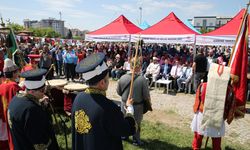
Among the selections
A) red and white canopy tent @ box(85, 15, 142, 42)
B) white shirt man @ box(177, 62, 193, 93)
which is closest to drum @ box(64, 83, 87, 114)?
white shirt man @ box(177, 62, 193, 93)

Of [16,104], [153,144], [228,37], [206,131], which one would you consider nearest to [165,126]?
[153,144]

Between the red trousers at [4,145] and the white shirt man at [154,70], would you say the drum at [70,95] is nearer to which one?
the red trousers at [4,145]

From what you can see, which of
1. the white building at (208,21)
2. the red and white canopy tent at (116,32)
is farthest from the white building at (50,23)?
the red and white canopy tent at (116,32)

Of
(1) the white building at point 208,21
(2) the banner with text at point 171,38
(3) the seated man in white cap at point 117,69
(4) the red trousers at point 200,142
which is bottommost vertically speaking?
(4) the red trousers at point 200,142

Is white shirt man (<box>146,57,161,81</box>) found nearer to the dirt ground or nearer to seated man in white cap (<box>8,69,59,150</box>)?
the dirt ground

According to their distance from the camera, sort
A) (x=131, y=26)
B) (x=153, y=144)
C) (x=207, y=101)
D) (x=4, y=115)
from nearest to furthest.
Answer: (x=4, y=115), (x=207, y=101), (x=153, y=144), (x=131, y=26)

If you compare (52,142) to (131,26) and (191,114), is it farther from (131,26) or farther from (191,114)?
(131,26)

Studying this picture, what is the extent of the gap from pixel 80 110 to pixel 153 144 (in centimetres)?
396

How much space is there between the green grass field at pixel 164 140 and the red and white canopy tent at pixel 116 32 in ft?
30.5

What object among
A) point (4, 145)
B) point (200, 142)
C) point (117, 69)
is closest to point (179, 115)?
point (200, 142)

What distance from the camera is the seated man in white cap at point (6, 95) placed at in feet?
13.6

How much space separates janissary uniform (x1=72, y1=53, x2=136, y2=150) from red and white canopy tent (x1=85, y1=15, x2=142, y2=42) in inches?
525

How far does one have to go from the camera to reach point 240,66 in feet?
18.9

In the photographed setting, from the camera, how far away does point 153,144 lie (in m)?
6.20
